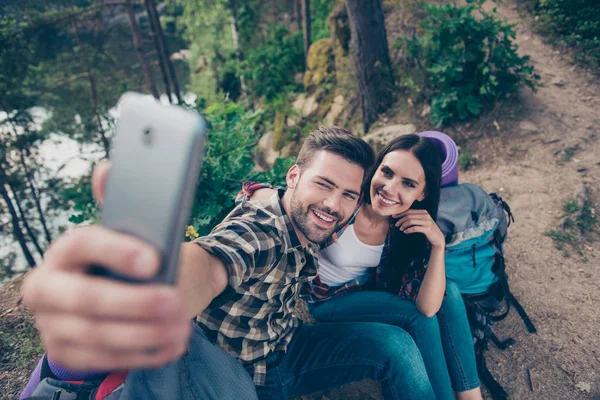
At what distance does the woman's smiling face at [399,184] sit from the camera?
234 centimetres

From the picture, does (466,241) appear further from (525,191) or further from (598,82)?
(598,82)

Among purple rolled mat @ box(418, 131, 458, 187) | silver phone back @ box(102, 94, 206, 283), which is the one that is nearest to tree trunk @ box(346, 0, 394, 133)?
purple rolled mat @ box(418, 131, 458, 187)

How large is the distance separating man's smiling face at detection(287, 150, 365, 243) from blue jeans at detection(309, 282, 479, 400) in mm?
765

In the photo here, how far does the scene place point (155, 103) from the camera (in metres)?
0.60

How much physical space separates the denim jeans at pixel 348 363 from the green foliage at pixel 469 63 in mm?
4047

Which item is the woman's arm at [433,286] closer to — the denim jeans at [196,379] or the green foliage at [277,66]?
the denim jeans at [196,379]

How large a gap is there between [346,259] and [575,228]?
9.87ft

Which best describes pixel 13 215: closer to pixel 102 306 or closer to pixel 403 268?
pixel 403 268

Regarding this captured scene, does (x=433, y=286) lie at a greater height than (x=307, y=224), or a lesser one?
lesser

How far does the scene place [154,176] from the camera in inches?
22.3

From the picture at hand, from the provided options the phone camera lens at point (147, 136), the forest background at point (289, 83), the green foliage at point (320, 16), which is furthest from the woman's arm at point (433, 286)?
the green foliage at point (320, 16)

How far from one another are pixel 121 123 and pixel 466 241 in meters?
2.64

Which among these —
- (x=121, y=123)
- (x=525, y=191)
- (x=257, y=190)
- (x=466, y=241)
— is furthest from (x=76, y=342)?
(x=525, y=191)

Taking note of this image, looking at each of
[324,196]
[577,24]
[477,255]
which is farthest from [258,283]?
[577,24]
